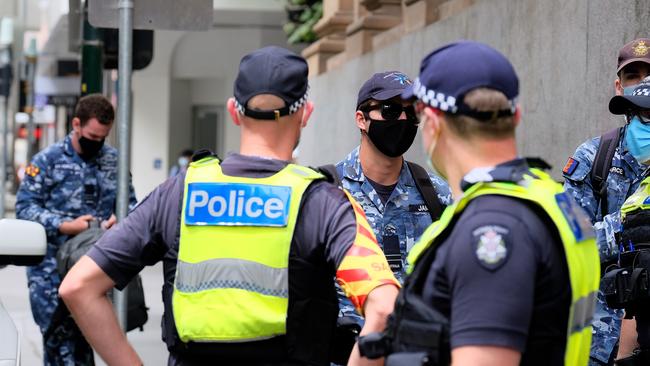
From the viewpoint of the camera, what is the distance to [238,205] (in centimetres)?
366

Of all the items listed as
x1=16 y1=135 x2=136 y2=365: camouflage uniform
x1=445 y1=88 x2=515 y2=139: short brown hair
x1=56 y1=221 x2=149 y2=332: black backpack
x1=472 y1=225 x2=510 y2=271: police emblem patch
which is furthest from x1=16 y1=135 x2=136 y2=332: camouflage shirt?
x1=472 y1=225 x2=510 y2=271: police emblem patch

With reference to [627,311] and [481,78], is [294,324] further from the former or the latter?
[627,311]

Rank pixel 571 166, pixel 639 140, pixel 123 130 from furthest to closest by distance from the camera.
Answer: pixel 123 130, pixel 571 166, pixel 639 140

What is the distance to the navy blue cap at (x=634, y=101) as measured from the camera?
492 cm

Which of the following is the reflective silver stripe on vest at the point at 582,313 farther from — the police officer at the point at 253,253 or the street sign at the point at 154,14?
the street sign at the point at 154,14

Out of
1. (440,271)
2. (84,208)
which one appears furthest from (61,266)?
(440,271)

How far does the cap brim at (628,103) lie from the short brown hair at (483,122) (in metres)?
2.22

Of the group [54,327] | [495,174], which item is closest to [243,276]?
[495,174]

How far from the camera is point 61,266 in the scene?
793 centimetres

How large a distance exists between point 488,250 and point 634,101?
2467mm

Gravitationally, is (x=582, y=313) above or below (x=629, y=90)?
below

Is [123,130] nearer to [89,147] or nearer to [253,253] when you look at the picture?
[89,147]

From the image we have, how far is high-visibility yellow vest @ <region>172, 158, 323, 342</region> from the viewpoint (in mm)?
3609

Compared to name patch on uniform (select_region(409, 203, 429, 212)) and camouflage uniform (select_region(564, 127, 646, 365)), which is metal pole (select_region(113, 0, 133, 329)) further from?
camouflage uniform (select_region(564, 127, 646, 365))
